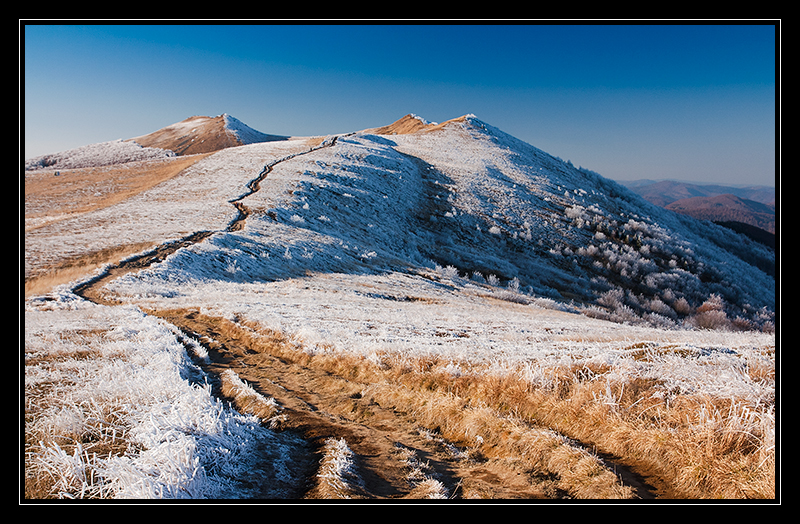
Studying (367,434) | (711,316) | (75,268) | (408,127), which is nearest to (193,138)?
(408,127)

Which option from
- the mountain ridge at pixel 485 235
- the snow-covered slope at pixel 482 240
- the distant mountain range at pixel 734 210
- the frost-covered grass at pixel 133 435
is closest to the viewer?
the frost-covered grass at pixel 133 435

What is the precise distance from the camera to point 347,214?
38.9 m

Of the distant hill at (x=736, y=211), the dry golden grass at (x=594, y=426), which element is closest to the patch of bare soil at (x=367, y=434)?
the dry golden grass at (x=594, y=426)

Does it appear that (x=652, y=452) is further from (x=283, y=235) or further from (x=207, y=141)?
(x=207, y=141)

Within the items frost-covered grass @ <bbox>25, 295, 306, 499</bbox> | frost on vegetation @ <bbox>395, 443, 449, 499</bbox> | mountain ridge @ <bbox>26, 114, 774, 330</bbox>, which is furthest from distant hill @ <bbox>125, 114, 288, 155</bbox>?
frost on vegetation @ <bbox>395, 443, 449, 499</bbox>

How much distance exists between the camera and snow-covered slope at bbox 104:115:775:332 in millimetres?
27766

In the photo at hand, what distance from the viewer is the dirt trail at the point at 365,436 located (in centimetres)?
458

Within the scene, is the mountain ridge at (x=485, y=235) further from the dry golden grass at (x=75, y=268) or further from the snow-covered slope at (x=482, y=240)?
the dry golden grass at (x=75, y=268)

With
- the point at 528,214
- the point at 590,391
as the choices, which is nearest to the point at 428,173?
the point at 528,214

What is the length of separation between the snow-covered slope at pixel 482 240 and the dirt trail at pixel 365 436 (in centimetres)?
1201

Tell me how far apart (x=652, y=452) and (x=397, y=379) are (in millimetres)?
4643

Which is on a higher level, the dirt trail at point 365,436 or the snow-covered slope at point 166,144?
the snow-covered slope at point 166,144

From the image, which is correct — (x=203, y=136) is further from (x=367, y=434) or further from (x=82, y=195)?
(x=367, y=434)
